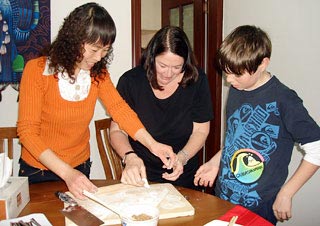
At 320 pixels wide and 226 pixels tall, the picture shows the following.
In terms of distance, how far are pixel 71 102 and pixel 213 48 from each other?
74.2 inches

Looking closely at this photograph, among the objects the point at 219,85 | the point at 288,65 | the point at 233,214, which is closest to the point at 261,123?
the point at 233,214

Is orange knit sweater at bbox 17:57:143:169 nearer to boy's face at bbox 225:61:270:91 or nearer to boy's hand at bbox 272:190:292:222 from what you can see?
boy's face at bbox 225:61:270:91

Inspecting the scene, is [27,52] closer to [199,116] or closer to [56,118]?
[56,118]

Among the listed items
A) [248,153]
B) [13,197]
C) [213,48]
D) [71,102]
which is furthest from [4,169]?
[213,48]

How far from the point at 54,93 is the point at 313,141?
3.32ft

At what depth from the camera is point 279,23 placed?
222 centimetres

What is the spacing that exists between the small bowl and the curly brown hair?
2.12 ft

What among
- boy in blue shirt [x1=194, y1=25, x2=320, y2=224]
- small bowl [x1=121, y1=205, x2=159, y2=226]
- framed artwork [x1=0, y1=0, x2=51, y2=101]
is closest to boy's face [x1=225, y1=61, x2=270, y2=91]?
boy in blue shirt [x1=194, y1=25, x2=320, y2=224]

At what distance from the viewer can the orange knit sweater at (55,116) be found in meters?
1.31

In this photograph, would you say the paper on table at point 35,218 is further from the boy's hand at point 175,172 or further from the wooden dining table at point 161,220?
the boy's hand at point 175,172

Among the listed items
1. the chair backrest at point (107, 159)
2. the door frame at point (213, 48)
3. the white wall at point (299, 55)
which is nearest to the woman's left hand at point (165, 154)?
the chair backrest at point (107, 159)

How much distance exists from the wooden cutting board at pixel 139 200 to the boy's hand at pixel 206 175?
0.18 metres

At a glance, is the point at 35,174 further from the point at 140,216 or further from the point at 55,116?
the point at 140,216

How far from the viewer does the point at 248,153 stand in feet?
4.43
